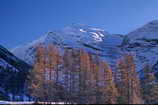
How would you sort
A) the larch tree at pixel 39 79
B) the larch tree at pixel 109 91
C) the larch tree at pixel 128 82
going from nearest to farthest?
the larch tree at pixel 109 91 → the larch tree at pixel 128 82 → the larch tree at pixel 39 79

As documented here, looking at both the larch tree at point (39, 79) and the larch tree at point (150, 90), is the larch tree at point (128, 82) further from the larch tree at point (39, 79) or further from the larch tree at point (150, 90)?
the larch tree at point (39, 79)

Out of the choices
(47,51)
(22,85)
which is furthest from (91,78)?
(22,85)

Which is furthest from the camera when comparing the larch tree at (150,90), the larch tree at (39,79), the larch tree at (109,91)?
the larch tree at (150,90)

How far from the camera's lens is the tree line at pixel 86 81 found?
67375mm

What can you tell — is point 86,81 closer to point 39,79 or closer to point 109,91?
point 109,91

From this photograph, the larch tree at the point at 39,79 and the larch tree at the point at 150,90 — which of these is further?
the larch tree at the point at 150,90

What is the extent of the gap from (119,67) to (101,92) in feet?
24.6

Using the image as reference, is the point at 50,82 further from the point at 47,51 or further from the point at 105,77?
the point at 105,77

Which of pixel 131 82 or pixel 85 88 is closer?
pixel 131 82

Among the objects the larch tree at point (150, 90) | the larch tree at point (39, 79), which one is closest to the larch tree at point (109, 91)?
the larch tree at point (150, 90)

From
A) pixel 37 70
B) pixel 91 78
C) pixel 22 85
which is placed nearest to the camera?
pixel 37 70

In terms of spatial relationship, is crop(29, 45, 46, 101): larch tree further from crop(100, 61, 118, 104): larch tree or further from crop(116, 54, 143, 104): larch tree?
crop(116, 54, 143, 104): larch tree

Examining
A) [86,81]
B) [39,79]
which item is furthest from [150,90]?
[39,79]

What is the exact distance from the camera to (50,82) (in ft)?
230
